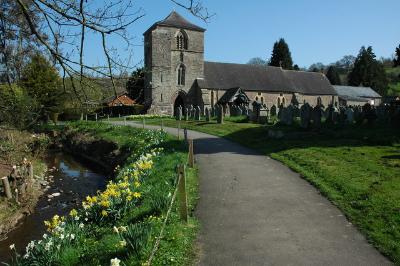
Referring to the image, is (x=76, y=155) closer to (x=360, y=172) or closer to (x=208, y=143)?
(x=208, y=143)

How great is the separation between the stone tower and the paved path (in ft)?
121

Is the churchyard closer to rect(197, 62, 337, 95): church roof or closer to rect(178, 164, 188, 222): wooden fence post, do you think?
rect(178, 164, 188, 222): wooden fence post

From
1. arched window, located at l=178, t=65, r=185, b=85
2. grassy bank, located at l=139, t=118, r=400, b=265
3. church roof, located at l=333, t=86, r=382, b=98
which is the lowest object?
grassy bank, located at l=139, t=118, r=400, b=265

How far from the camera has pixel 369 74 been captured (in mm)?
82188

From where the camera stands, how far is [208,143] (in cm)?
1942

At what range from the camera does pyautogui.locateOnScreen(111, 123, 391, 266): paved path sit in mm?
6035

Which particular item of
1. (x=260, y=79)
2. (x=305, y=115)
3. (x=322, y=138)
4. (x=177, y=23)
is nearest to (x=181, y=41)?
(x=177, y=23)

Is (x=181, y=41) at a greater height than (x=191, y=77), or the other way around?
(x=181, y=41)

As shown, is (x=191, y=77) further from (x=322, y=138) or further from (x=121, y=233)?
(x=121, y=233)

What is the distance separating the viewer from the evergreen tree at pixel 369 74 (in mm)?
80125

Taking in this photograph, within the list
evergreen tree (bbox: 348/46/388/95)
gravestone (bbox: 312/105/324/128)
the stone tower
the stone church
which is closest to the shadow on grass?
gravestone (bbox: 312/105/324/128)

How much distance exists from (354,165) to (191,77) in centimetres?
3903

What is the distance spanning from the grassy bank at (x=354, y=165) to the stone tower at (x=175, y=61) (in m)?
26.4

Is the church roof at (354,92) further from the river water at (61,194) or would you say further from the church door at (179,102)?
the river water at (61,194)
